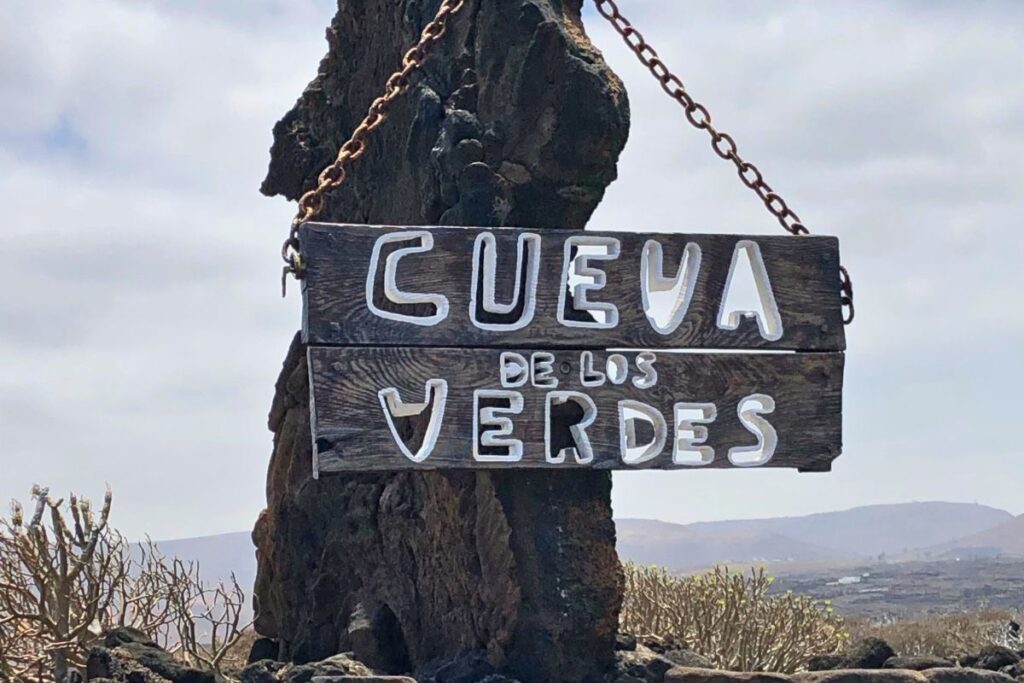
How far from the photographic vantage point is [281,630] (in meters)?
8.15

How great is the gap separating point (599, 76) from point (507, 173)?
25.4 inches

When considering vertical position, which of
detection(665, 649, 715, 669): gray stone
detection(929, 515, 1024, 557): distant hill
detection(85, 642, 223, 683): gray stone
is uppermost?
detection(929, 515, 1024, 557): distant hill

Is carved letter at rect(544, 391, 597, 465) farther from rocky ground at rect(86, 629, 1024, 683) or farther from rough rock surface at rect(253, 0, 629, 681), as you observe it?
rocky ground at rect(86, 629, 1024, 683)

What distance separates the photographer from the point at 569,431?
232 inches

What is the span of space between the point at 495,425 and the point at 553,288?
0.63 metres

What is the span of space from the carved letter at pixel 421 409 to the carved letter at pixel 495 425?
0.47 ft

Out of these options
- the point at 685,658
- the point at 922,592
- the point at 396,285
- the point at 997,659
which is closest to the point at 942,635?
the point at 997,659

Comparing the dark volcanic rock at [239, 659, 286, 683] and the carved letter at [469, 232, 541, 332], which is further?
the dark volcanic rock at [239, 659, 286, 683]

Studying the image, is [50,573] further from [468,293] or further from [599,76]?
[599,76]

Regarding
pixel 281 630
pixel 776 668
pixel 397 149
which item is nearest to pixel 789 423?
pixel 397 149

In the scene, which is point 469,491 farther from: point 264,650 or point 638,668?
point 264,650

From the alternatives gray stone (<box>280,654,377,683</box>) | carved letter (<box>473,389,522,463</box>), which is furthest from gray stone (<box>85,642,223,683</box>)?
carved letter (<box>473,389,522,463</box>)

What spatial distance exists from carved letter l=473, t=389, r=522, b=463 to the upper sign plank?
216 mm

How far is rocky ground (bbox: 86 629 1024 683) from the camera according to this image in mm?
5707
